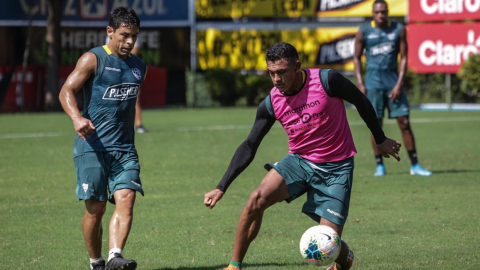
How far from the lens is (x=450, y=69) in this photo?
87.9 ft

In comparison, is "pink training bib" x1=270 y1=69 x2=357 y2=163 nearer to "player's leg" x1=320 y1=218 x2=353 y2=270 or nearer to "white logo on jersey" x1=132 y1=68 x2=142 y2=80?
"player's leg" x1=320 y1=218 x2=353 y2=270

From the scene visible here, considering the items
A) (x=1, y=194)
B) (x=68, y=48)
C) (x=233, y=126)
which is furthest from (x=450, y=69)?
(x=1, y=194)

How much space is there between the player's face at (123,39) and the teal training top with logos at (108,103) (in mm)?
58

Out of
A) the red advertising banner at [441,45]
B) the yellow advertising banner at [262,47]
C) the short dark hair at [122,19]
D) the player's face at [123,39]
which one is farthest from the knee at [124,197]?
the yellow advertising banner at [262,47]

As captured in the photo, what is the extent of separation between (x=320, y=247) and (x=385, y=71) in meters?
7.21

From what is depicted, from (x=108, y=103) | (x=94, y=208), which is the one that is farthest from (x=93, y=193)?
(x=108, y=103)

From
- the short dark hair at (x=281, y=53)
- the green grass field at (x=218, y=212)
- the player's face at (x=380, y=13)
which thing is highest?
the player's face at (x=380, y=13)

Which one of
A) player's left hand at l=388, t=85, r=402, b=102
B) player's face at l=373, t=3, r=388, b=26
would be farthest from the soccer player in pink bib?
player's face at l=373, t=3, r=388, b=26

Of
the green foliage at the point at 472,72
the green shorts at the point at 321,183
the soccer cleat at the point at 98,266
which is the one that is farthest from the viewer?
the green foliage at the point at 472,72

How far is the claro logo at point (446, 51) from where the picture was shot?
26.2 metres

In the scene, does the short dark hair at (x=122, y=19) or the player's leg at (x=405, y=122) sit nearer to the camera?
the short dark hair at (x=122, y=19)

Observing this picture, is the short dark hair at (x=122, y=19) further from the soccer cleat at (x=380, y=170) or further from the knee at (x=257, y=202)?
the soccer cleat at (x=380, y=170)

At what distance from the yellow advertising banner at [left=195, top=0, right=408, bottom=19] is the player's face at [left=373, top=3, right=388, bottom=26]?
1765 centimetres

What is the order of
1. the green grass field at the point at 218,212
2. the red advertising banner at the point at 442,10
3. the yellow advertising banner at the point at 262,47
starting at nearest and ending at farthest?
the green grass field at the point at 218,212 → the red advertising banner at the point at 442,10 → the yellow advertising banner at the point at 262,47
